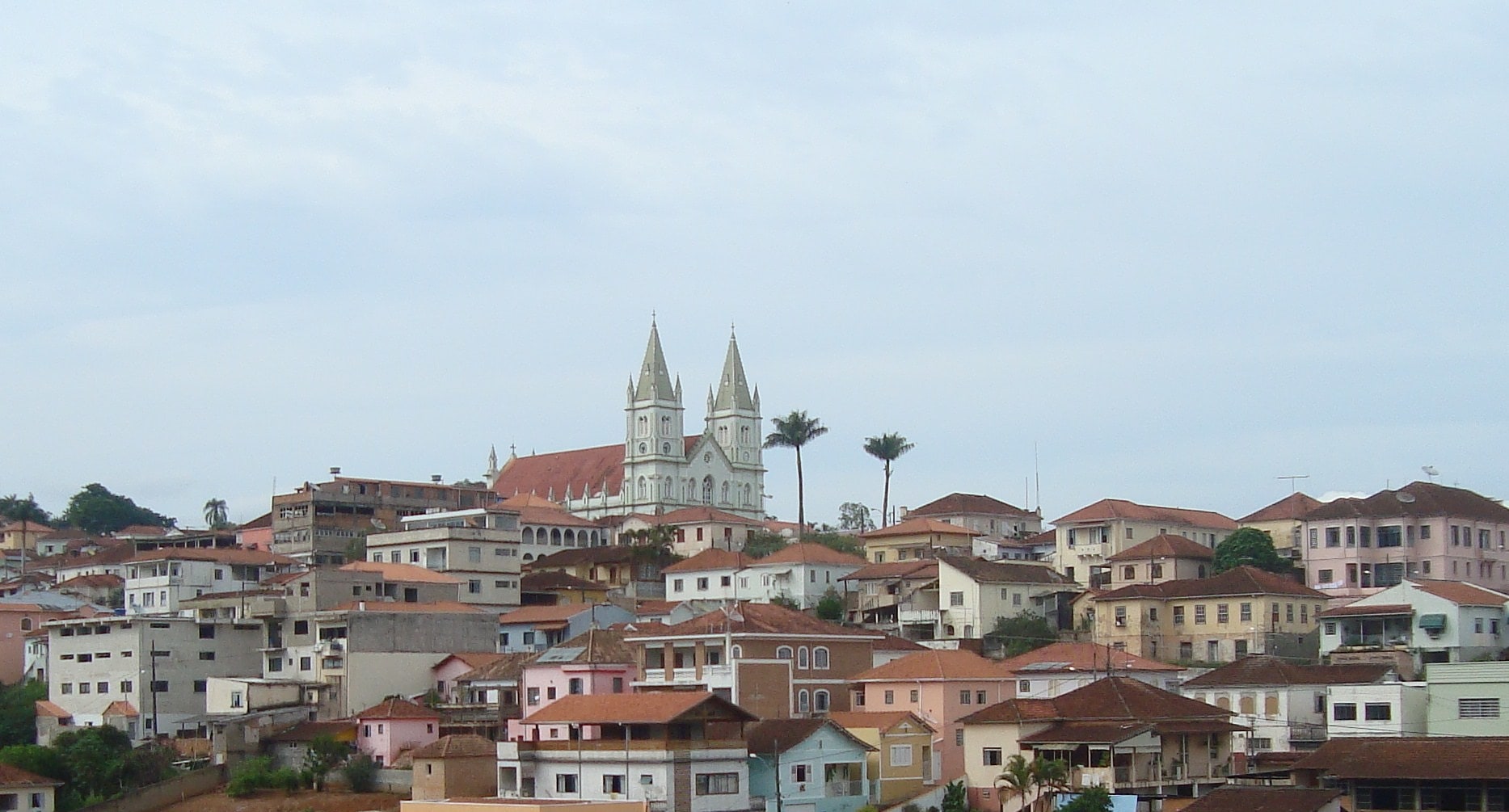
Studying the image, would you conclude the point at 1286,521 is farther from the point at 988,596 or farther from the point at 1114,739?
the point at 1114,739

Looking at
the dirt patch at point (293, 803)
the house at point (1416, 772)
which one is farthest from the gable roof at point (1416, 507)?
the dirt patch at point (293, 803)

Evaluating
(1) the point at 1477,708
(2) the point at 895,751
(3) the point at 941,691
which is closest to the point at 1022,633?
(3) the point at 941,691

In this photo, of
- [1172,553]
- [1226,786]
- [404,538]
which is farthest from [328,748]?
[1172,553]

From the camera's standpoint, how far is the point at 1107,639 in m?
71.1

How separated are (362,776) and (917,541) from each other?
33.6m

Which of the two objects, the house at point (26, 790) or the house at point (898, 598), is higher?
the house at point (898, 598)

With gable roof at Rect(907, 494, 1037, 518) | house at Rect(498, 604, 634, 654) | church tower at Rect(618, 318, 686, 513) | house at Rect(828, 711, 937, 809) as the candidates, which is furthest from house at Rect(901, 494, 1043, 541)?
church tower at Rect(618, 318, 686, 513)

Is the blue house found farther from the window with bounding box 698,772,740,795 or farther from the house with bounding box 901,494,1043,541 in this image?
the house with bounding box 901,494,1043,541

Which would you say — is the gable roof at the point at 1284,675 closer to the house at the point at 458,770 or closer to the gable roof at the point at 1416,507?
the gable roof at the point at 1416,507

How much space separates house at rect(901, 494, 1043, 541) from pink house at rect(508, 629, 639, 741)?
106 feet

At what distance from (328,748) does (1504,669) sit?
33459 mm

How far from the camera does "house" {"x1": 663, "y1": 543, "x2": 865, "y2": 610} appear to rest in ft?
266

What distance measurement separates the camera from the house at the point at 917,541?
3413 inches

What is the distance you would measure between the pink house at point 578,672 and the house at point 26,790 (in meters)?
13.6
